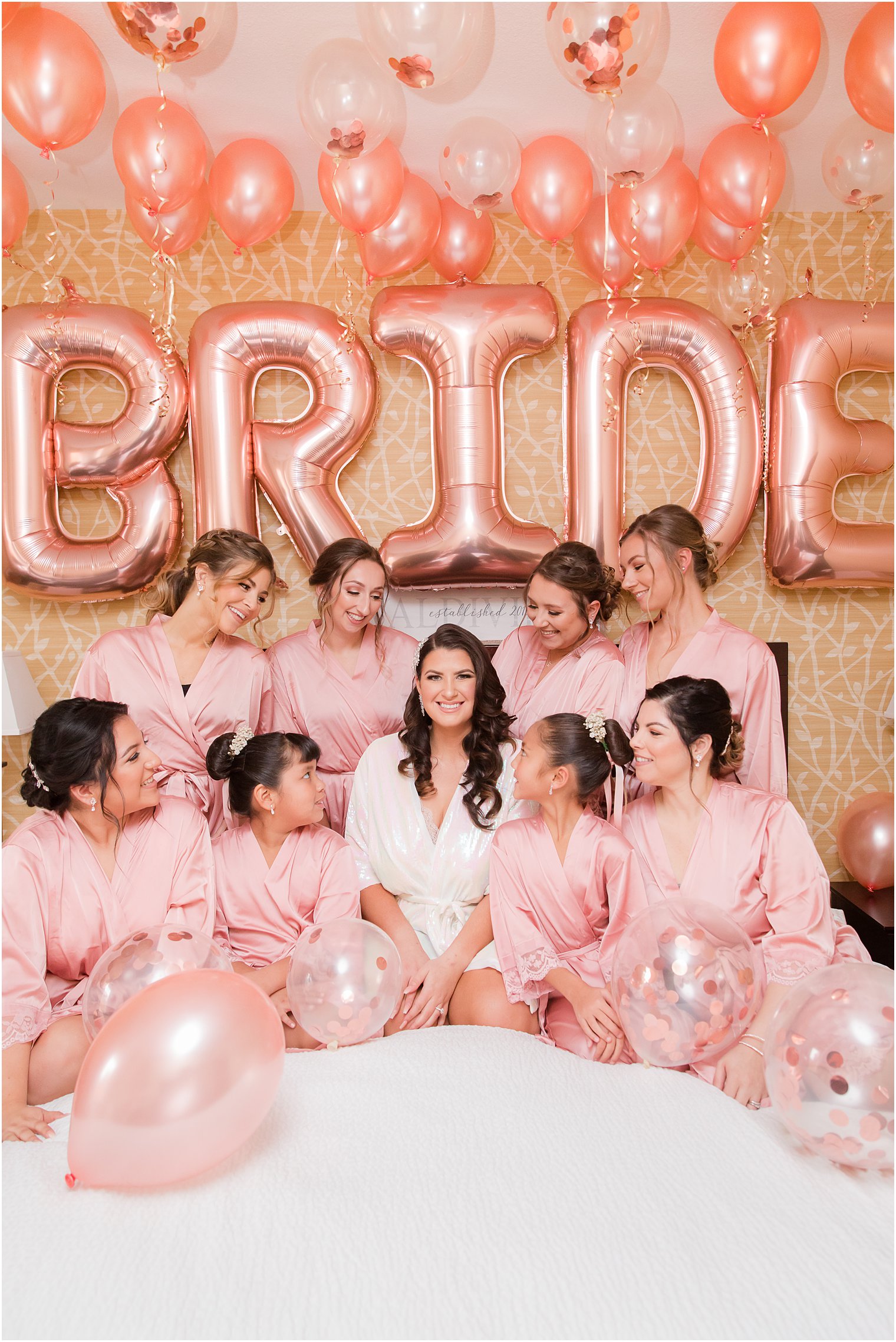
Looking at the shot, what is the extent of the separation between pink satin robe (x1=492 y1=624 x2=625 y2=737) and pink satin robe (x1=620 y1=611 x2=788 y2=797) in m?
0.10

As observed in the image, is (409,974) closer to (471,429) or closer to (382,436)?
(471,429)

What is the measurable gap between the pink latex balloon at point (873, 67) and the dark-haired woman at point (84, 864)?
2.37 m

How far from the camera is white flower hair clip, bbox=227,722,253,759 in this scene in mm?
2391

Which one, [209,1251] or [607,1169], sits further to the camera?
[607,1169]

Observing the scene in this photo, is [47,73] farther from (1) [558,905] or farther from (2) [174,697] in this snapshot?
(1) [558,905]

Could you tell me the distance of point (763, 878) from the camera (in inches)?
84.6

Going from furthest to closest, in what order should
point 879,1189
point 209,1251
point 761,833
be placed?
point 761,833 → point 879,1189 → point 209,1251

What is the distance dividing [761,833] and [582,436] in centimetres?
152

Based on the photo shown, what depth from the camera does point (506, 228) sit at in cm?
340

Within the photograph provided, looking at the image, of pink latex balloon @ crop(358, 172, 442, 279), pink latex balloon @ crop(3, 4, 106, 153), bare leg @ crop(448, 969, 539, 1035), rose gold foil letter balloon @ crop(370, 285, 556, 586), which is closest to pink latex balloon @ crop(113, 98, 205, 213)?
pink latex balloon @ crop(3, 4, 106, 153)

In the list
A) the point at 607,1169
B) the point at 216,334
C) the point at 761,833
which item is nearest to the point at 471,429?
the point at 216,334

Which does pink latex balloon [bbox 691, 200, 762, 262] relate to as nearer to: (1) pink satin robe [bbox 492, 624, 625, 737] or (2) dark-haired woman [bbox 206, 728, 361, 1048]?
(1) pink satin robe [bbox 492, 624, 625, 737]

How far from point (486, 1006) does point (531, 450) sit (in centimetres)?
206

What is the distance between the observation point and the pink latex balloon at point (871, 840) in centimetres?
309
